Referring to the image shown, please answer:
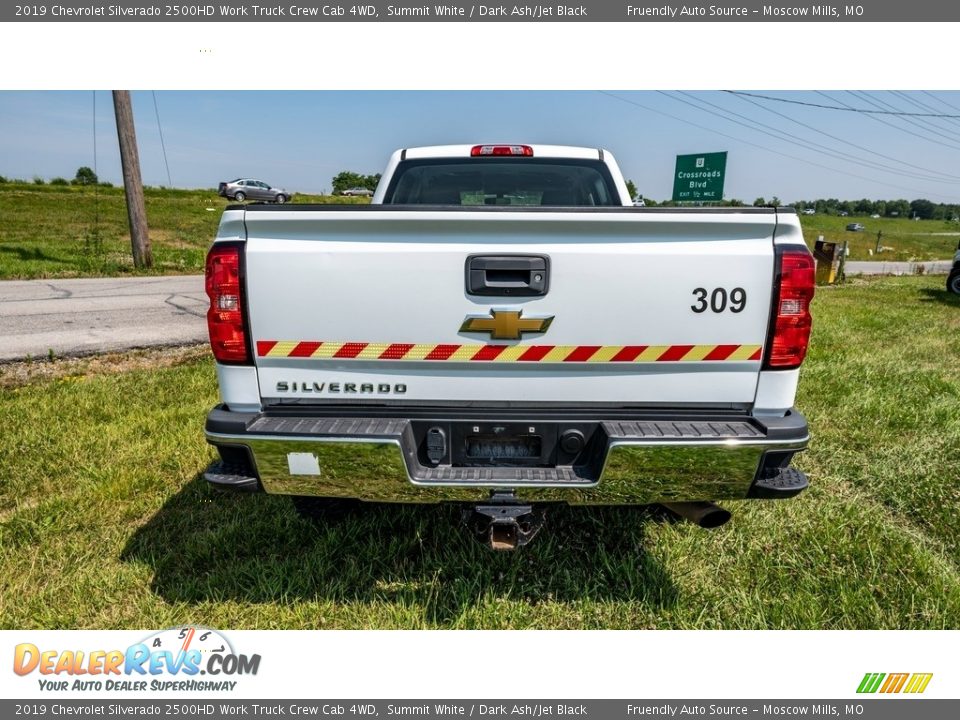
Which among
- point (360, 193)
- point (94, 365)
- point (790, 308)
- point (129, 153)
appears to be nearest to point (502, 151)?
point (790, 308)

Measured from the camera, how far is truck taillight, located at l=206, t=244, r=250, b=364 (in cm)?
214

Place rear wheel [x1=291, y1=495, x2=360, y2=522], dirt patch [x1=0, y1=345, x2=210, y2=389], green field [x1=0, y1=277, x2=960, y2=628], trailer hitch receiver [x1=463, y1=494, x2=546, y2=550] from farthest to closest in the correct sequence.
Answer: dirt patch [x1=0, y1=345, x2=210, y2=389] < rear wheel [x1=291, y1=495, x2=360, y2=522] < green field [x1=0, y1=277, x2=960, y2=628] < trailer hitch receiver [x1=463, y1=494, x2=546, y2=550]

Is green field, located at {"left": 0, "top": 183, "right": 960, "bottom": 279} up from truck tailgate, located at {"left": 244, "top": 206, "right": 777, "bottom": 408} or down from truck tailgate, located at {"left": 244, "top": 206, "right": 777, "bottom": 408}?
down

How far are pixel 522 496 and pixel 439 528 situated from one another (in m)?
1.10

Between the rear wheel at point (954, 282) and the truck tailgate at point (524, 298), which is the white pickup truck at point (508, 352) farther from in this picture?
the rear wheel at point (954, 282)

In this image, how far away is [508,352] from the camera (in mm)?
2195

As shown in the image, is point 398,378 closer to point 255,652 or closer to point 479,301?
point 479,301

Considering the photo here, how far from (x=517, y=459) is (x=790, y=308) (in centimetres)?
121

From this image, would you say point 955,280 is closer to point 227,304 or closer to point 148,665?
point 227,304

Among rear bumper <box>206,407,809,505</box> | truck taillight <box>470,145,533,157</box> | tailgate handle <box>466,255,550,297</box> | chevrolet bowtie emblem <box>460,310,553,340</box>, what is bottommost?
rear bumper <box>206,407,809,505</box>

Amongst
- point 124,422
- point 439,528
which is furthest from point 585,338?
point 124,422

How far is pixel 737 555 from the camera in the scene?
289 cm

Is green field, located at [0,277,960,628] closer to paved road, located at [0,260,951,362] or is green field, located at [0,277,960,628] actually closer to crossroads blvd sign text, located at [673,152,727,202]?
paved road, located at [0,260,951,362]

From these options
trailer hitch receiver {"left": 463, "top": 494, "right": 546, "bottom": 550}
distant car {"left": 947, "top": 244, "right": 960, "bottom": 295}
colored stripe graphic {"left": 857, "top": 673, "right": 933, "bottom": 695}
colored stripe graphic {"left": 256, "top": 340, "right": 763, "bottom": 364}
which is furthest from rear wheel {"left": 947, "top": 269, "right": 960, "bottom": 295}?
trailer hitch receiver {"left": 463, "top": 494, "right": 546, "bottom": 550}
